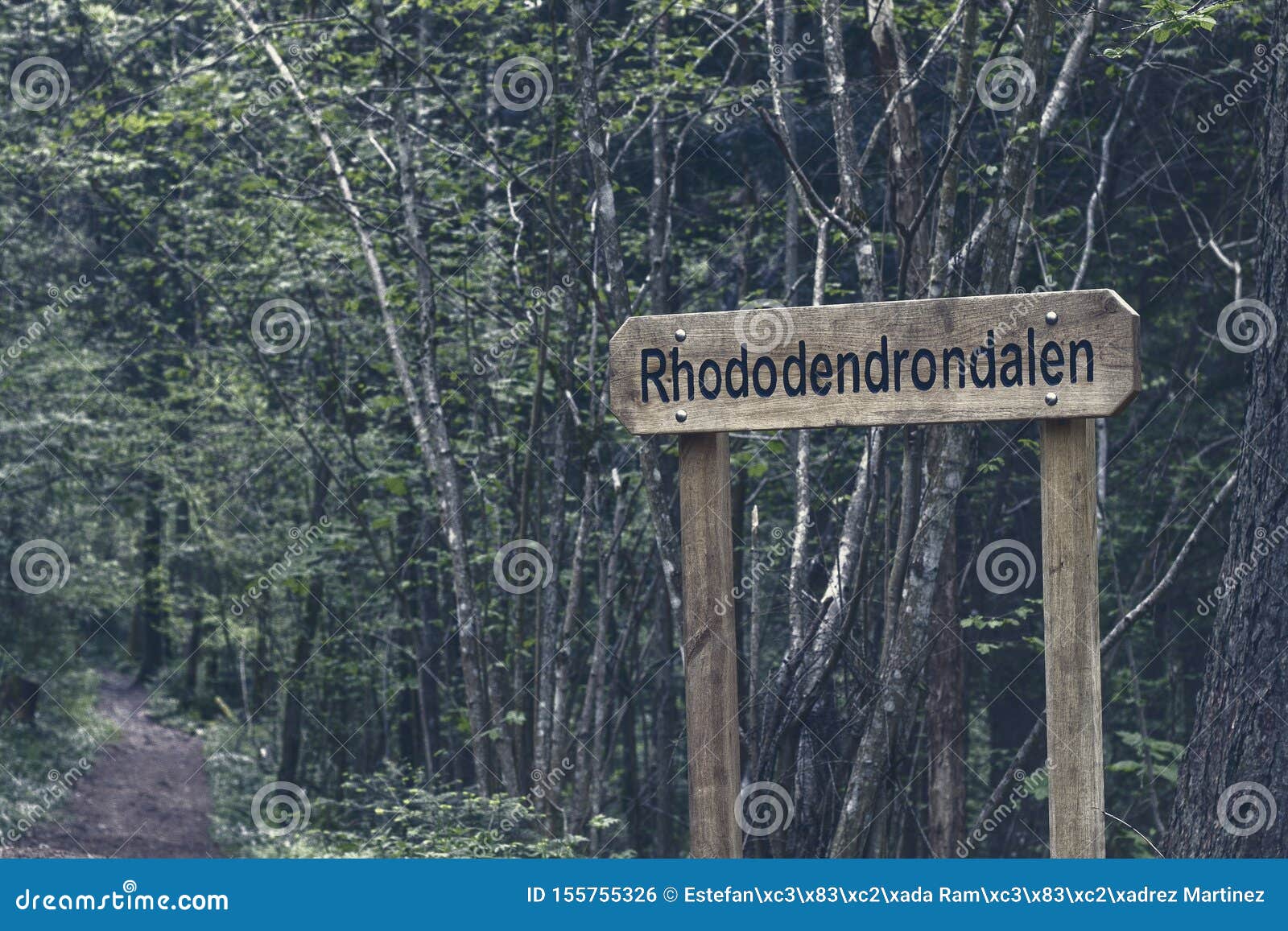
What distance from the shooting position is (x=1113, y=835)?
8.15 m

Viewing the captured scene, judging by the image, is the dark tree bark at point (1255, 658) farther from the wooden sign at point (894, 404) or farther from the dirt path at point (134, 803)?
the dirt path at point (134, 803)

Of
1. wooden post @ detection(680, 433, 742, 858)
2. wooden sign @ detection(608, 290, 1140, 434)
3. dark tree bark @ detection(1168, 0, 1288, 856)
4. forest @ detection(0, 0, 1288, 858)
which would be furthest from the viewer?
forest @ detection(0, 0, 1288, 858)

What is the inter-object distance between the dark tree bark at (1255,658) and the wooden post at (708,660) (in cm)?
218

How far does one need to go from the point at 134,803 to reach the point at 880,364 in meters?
12.4

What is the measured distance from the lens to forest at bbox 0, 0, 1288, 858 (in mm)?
5691

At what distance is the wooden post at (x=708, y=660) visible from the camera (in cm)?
365

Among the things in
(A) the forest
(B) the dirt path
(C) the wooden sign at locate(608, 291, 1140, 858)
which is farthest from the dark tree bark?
(B) the dirt path

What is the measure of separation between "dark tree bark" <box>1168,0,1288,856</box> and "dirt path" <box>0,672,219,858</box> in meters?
7.32

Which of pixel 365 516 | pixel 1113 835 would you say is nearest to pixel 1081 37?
pixel 1113 835

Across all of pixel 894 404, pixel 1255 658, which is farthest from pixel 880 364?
pixel 1255 658

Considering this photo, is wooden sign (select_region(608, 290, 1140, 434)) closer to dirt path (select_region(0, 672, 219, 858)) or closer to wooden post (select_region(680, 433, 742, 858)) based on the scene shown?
wooden post (select_region(680, 433, 742, 858))

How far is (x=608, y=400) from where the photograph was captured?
6.98m

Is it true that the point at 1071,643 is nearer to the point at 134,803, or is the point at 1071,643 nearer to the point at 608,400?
the point at 608,400

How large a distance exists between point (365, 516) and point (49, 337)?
15.1 feet
